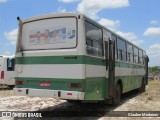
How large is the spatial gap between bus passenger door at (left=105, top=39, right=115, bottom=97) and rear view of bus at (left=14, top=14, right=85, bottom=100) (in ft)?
7.46

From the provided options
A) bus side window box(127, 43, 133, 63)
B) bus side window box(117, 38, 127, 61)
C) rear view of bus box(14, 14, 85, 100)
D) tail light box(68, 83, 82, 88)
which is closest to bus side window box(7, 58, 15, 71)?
bus side window box(127, 43, 133, 63)

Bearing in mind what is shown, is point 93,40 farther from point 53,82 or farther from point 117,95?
point 117,95

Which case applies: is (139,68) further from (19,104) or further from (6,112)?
(6,112)

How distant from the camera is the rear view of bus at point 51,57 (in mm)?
10156

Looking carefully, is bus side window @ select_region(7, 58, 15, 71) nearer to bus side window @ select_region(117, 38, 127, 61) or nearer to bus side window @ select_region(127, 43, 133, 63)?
bus side window @ select_region(127, 43, 133, 63)

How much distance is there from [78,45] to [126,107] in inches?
193

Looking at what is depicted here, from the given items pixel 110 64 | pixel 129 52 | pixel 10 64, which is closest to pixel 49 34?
pixel 110 64

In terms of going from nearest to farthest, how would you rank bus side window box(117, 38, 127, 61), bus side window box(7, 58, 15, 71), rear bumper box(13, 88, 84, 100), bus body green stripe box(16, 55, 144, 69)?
rear bumper box(13, 88, 84, 100) → bus body green stripe box(16, 55, 144, 69) → bus side window box(117, 38, 127, 61) → bus side window box(7, 58, 15, 71)

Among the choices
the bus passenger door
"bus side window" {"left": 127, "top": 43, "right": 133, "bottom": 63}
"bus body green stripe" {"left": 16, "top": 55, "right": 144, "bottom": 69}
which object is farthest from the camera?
"bus side window" {"left": 127, "top": 43, "right": 133, "bottom": 63}

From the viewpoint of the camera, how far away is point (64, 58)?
10398 millimetres

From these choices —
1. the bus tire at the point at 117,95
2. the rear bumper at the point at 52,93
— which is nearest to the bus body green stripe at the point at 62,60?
the rear bumper at the point at 52,93

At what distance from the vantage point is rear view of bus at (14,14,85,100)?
1016 centimetres

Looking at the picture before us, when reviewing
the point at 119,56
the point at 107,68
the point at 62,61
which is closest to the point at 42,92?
the point at 62,61

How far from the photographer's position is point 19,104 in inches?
572
